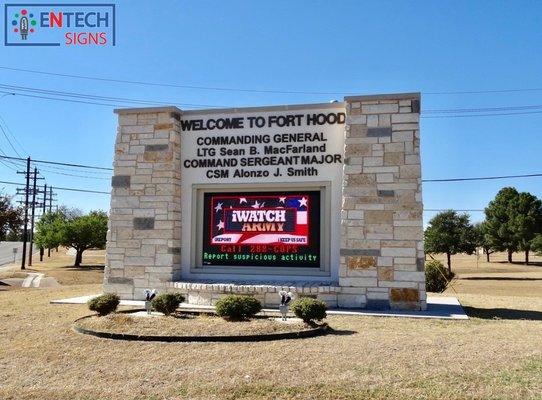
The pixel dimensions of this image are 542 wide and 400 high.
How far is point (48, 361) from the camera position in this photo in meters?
6.96

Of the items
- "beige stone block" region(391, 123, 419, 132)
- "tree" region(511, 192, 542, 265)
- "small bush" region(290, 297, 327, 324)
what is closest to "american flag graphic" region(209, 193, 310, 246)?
"beige stone block" region(391, 123, 419, 132)

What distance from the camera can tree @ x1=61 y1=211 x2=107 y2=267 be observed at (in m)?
43.2

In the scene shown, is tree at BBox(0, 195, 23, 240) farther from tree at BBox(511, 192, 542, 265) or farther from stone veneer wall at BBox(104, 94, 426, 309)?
tree at BBox(511, 192, 542, 265)

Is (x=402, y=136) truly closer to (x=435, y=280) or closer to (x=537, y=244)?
(x=435, y=280)

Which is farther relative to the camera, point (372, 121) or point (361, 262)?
point (372, 121)

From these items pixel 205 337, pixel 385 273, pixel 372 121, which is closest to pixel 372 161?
pixel 372 121

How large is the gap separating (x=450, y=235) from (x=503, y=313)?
27.6m

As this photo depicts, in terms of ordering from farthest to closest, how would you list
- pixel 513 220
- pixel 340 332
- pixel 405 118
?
pixel 513 220, pixel 405 118, pixel 340 332

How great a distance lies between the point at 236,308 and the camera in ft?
31.6

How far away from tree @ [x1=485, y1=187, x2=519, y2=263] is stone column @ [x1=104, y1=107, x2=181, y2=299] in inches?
1895

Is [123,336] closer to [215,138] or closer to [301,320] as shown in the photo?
[301,320]

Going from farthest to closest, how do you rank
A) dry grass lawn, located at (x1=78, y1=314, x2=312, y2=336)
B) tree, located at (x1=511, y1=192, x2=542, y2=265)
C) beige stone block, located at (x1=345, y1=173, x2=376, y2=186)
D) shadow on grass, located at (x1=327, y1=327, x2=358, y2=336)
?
tree, located at (x1=511, y1=192, x2=542, y2=265) → beige stone block, located at (x1=345, y1=173, x2=376, y2=186) → shadow on grass, located at (x1=327, y1=327, x2=358, y2=336) → dry grass lawn, located at (x1=78, y1=314, x2=312, y2=336)

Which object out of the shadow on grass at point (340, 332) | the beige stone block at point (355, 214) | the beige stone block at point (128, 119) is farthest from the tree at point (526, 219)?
the shadow on grass at point (340, 332)

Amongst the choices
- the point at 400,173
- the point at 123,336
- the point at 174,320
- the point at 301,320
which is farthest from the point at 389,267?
the point at 123,336
